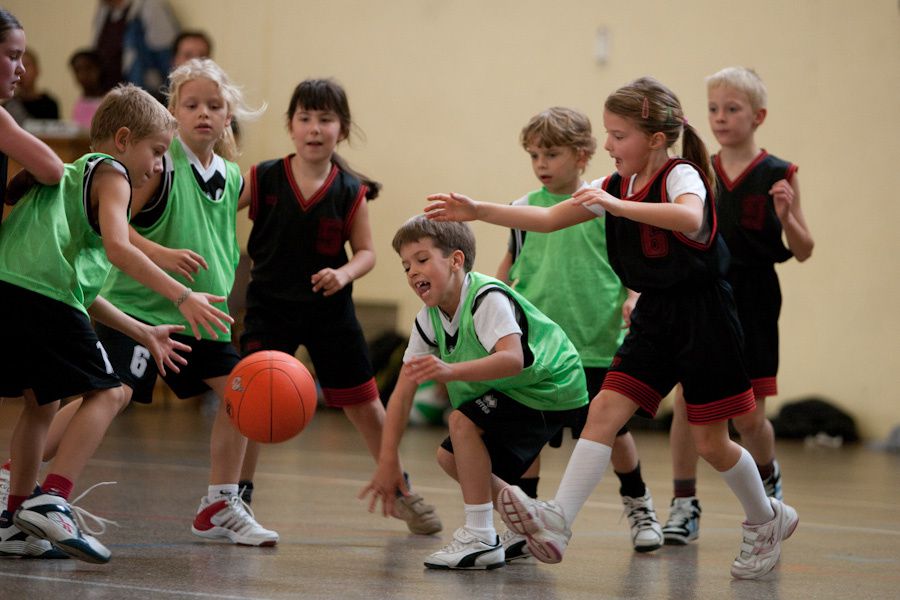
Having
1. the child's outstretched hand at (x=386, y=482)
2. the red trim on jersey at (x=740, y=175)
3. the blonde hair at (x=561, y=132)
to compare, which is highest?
the blonde hair at (x=561, y=132)

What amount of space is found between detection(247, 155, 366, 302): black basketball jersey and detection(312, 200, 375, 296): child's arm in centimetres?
3

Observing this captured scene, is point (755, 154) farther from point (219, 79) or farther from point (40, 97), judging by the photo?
point (40, 97)

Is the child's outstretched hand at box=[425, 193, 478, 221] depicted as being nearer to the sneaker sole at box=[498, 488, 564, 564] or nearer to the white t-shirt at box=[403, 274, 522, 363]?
the white t-shirt at box=[403, 274, 522, 363]

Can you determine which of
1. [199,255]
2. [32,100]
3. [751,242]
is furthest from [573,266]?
[32,100]

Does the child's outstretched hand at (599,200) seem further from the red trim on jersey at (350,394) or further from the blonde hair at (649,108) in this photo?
the red trim on jersey at (350,394)

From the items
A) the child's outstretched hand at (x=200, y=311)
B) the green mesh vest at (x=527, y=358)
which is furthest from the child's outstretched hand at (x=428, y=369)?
the child's outstretched hand at (x=200, y=311)

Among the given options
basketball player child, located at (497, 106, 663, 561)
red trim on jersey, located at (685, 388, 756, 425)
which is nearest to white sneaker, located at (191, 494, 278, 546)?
basketball player child, located at (497, 106, 663, 561)

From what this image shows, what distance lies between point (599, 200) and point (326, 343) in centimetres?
156

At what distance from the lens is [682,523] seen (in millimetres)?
4457

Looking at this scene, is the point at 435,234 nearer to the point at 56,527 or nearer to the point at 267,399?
the point at 267,399

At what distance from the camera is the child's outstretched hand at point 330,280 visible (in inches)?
174

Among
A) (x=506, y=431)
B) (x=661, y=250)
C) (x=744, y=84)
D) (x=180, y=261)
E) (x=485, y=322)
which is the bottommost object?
(x=506, y=431)

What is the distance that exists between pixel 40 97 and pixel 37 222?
895 cm

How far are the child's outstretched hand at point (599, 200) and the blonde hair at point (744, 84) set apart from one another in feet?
5.35
